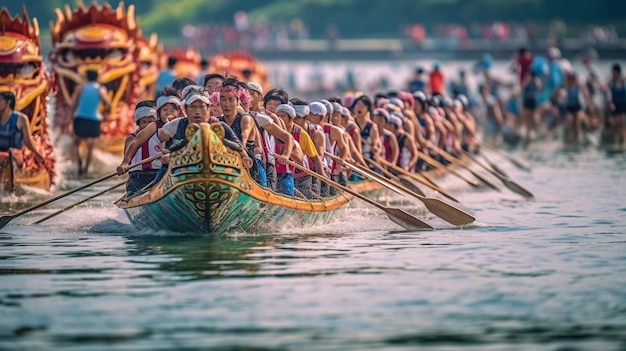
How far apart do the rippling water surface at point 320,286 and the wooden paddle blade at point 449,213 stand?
16 cm

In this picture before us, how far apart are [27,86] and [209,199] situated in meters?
7.70

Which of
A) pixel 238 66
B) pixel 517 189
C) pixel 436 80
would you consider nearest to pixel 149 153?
pixel 517 189

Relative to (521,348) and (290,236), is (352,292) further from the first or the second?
(290,236)

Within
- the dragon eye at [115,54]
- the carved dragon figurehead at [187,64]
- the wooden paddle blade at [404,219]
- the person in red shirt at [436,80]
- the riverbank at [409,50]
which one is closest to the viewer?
the wooden paddle blade at [404,219]

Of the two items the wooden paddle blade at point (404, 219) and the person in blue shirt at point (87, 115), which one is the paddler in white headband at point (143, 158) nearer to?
the wooden paddle blade at point (404, 219)

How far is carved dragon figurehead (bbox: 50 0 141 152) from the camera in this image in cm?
3056

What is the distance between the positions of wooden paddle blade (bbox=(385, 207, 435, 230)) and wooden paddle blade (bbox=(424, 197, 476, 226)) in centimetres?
54

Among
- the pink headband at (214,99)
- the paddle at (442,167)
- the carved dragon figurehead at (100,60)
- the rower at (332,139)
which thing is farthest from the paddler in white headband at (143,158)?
the carved dragon figurehead at (100,60)

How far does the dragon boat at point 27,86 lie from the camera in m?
23.4

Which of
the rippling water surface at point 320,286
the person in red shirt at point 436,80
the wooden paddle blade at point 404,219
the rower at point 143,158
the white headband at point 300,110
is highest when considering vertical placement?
the person in red shirt at point 436,80

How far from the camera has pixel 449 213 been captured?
19.9 meters

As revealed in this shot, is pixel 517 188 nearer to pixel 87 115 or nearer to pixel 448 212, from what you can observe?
pixel 448 212

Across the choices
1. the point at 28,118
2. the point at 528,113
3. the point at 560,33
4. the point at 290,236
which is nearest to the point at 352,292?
the point at 290,236

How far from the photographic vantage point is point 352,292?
14219 mm
